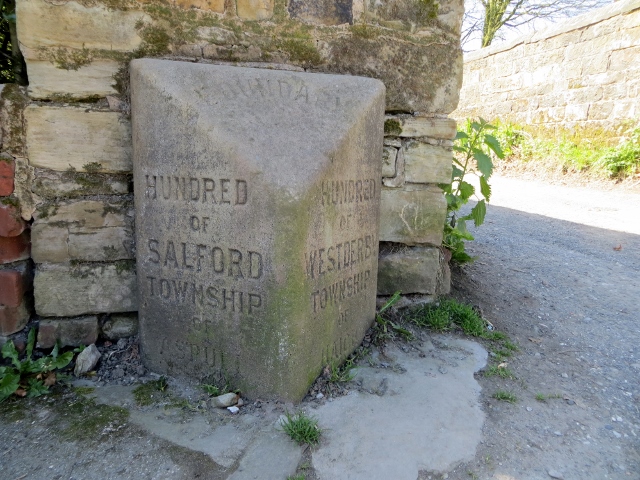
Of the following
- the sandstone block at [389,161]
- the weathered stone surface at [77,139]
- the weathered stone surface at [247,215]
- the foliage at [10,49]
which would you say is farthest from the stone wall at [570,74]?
the foliage at [10,49]

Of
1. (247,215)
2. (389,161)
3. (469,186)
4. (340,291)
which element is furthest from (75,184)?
(469,186)

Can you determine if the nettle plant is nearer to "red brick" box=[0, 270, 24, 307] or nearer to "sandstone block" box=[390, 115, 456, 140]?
"sandstone block" box=[390, 115, 456, 140]

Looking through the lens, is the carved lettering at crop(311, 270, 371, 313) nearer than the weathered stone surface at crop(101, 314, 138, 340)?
Yes

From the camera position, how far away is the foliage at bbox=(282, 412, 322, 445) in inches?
56.5

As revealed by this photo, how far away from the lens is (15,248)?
5.96 ft

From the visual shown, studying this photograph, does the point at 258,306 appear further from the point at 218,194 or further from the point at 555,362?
the point at 555,362

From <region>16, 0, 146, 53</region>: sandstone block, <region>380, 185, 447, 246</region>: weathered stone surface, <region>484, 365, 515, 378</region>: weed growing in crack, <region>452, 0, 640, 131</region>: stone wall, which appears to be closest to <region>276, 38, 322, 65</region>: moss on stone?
<region>16, 0, 146, 53</region>: sandstone block

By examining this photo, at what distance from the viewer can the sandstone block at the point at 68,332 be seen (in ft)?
6.17

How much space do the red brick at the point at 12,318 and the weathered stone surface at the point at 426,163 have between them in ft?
5.66

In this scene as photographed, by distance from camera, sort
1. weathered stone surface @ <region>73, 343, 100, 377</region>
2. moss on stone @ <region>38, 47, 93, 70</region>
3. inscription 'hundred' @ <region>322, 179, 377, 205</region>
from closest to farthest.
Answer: inscription 'hundred' @ <region>322, 179, 377, 205</region> < moss on stone @ <region>38, 47, 93, 70</region> < weathered stone surface @ <region>73, 343, 100, 377</region>

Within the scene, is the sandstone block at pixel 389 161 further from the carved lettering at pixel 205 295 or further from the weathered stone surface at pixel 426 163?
the carved lettering at pixel 205 295

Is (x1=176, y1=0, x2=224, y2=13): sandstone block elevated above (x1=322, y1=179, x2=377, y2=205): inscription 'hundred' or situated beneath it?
elevated above

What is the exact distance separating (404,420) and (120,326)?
4.04 feet

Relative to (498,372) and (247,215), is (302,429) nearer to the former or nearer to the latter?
(247,215)
